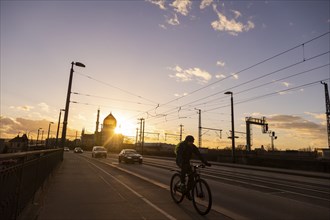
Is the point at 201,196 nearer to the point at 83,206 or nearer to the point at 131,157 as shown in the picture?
the point at 83,206

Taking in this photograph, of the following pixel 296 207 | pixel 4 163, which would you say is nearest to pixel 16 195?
pixel 4 163

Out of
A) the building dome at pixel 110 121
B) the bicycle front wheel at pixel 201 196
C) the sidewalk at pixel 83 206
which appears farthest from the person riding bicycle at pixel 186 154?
the building dome at pixel 110 121

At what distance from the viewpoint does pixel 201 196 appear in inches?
298

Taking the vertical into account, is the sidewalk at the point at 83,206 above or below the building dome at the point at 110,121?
below

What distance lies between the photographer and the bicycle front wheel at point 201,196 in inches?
284

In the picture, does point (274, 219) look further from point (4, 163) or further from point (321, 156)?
point (321, 156)

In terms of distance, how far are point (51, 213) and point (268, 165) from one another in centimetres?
2837

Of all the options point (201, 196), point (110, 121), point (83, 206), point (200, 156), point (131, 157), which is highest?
point (110, 121)

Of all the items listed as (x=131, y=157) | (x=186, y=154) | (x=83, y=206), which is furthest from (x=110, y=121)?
(x=186, y=154)

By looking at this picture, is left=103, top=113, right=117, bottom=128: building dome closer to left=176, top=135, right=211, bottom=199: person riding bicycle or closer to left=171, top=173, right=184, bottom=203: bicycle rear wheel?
left=171, top=173, right=184, bottom=203: bicycle rear wheel

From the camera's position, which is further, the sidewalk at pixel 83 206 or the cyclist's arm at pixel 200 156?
the cyclist's arm at pixel 200 156

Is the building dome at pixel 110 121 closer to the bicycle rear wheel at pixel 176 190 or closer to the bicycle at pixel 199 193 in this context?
the bicycle rear wheel at pixel 176 190

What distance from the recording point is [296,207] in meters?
8.49

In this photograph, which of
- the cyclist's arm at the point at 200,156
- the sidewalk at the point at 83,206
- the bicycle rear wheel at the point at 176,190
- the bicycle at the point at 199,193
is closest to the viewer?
the sidewalk at the point at 83,206
